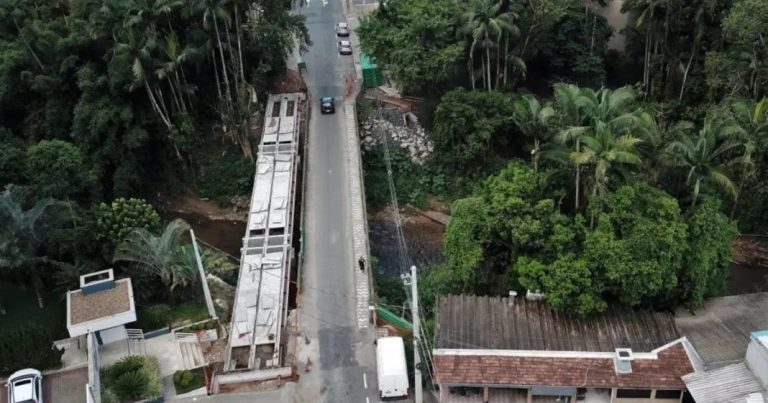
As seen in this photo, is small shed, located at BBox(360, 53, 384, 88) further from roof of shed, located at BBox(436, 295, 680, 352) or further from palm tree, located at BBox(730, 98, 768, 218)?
roof of shed, located at BBox(436, 295, 680, 352)

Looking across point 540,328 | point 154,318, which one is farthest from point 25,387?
point 540,328

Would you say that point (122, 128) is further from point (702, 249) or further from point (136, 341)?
point (702, 249)

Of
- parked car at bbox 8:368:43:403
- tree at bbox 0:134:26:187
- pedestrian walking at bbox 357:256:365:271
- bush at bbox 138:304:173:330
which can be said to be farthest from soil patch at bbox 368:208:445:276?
tree at bbox 0:134:26:187

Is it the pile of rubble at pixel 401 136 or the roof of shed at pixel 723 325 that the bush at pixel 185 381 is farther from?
the pile of rubble at pixel 401 136

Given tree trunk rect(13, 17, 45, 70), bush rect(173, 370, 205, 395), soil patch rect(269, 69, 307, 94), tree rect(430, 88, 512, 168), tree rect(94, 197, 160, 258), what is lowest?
bush rect(173, 370, 205, 395)

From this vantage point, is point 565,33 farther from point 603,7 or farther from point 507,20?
point 507,20
